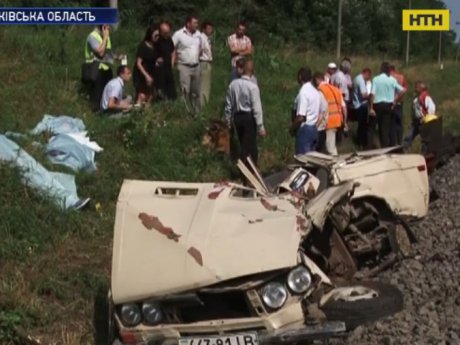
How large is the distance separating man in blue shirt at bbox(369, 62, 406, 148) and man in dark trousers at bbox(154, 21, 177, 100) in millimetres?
3973

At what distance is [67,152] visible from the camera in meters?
13.0

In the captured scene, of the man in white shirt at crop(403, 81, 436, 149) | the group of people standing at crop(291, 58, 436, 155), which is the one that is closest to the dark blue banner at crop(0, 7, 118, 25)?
the group of people standing at crop(291, 58, 436, 155)

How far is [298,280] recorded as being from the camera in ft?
24.5

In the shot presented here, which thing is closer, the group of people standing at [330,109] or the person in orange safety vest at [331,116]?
the group of people standing at [330,109]

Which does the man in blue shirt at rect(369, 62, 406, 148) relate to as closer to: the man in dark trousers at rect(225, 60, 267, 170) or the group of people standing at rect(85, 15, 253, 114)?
the group of people standing at rect(85, 15, 253, 114)

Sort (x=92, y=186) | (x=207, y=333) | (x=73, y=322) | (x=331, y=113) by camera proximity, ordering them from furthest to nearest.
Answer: (x=331, y=113) < (x=92, y=186) < (x=73, y=322) < (x=207, y=333)

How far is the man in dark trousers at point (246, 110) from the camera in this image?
14.0 meters

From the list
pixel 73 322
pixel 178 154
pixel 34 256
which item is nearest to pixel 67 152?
pixel 178 154

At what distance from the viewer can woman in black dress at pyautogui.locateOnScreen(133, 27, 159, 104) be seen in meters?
15.9

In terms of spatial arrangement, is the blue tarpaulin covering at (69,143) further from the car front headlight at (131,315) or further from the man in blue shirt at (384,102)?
the man in blue shirt at (384,102)

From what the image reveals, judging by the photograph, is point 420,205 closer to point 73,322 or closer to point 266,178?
point 266,178

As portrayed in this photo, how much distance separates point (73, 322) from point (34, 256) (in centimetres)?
141

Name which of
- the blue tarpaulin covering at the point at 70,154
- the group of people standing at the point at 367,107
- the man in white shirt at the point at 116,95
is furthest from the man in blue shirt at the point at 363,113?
the blue tarpaulin covering at the point at 70,154

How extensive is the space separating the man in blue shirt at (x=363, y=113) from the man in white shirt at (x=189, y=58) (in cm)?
370
